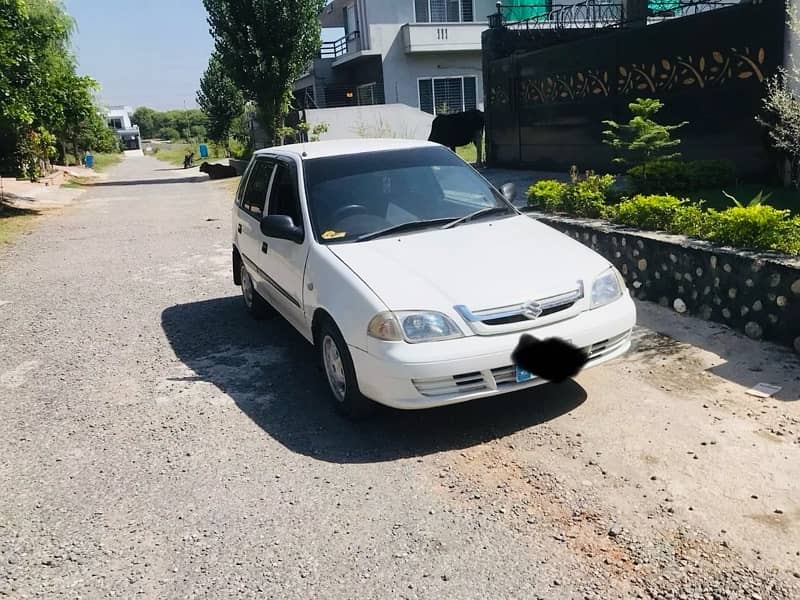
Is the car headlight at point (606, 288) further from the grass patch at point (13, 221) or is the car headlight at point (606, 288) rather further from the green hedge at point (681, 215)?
the grass patch at point (13, 221)

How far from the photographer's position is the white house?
104 feet

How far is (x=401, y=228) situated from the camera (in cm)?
511

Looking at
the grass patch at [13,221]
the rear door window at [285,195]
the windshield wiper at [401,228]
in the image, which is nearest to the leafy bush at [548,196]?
the windshield wiper at [401,228]

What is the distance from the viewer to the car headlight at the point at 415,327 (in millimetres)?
4055

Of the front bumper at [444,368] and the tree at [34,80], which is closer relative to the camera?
the front bumper at [444,368]

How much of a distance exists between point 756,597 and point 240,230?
548cm

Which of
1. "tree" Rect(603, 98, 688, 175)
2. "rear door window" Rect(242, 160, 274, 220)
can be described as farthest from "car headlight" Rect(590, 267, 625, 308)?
"tree" Rect(603, 98, 688, 175)

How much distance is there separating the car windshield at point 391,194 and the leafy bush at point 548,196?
261 centimetres

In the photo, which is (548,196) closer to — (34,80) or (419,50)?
(34,80)

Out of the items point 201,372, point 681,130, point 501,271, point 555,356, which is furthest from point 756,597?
point 681,130

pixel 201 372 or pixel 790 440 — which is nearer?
pixel 790 440

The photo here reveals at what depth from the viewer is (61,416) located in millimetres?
5070

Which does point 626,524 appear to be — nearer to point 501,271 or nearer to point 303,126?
point 501,271

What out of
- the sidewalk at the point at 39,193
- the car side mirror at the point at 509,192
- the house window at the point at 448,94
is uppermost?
the house window at the point at 448,94
